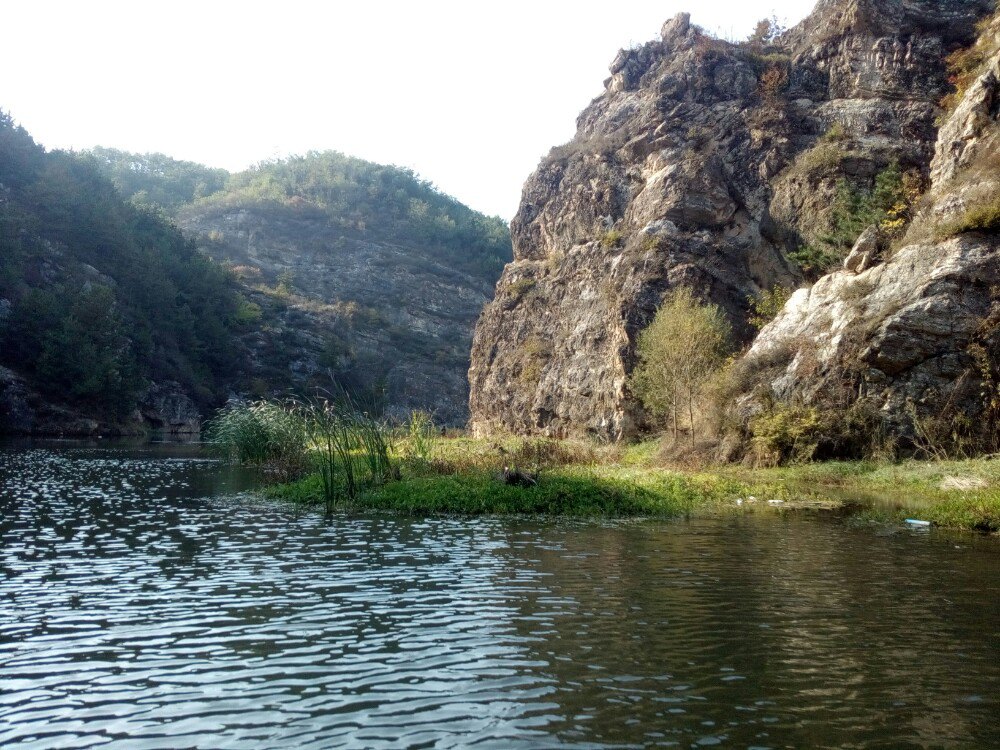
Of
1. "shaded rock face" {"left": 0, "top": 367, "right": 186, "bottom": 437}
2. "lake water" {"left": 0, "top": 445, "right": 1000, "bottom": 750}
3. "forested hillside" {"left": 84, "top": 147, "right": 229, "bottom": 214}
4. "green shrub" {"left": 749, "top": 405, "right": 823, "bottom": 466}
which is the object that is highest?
"forested hillside" {"left": 84, "top": 147, "right": 229, "bottom": 214}

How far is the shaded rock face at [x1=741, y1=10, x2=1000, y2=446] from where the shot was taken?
28.6 metres

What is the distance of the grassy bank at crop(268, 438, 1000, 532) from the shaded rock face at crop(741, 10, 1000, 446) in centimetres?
339

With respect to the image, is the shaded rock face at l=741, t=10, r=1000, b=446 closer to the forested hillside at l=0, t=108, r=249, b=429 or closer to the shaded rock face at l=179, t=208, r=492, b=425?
the forested hillside at l=0, t=108, r=249, b=429

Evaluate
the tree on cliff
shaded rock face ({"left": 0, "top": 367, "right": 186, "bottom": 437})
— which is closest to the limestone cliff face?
the tree on cliff

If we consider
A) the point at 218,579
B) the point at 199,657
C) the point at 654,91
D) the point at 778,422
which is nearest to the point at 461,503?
the point at 218,579

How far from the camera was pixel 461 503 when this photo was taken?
2156 centimetres

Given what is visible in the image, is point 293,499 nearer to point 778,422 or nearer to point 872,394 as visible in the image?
point 778,422

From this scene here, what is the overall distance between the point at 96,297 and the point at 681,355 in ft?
211

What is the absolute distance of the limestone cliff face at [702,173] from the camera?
46.1 m

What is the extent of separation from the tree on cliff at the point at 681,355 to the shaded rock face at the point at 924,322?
9.45ft

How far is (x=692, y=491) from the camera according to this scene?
942 inches

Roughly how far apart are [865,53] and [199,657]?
51885 mm

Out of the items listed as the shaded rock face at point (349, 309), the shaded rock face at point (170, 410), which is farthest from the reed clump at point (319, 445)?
the shaded rock face at point (349, 309)

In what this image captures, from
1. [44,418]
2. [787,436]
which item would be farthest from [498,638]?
[44,418]
